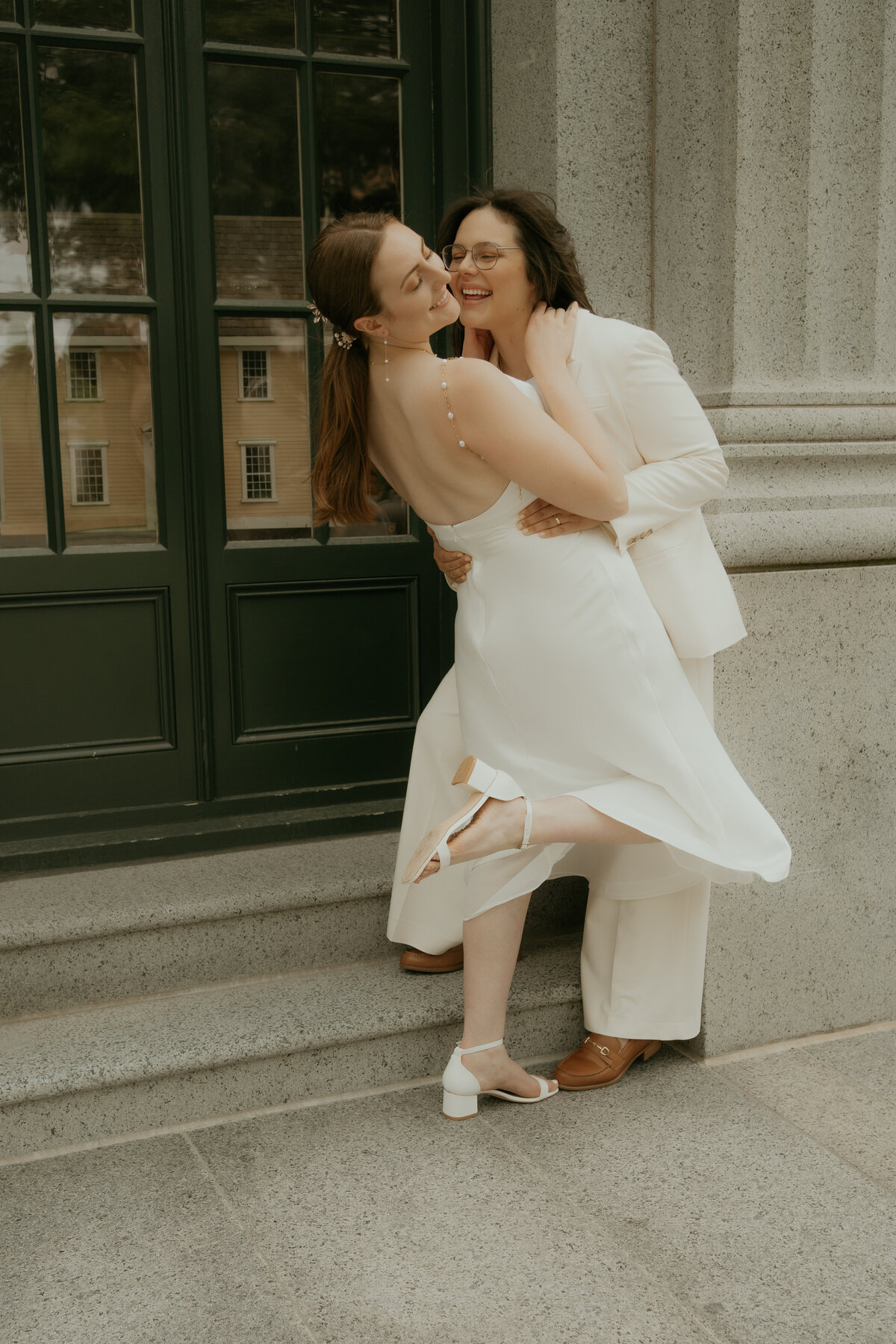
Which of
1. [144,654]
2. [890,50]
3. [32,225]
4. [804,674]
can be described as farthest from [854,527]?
[32,225]

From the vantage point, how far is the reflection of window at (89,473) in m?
3.78

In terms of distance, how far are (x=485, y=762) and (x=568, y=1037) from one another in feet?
3.11

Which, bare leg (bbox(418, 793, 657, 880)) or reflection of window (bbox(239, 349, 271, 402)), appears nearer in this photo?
bare leg (bbox(418, 793, 657, 880))

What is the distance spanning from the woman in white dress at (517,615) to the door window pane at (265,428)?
1.12 meters

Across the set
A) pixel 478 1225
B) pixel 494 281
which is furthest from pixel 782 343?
pixel 478 1225

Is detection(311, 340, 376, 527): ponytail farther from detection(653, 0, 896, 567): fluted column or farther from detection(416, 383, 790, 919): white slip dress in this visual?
detection(653, 0, 896, 567): fluted column

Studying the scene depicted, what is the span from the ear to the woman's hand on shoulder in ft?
1.16

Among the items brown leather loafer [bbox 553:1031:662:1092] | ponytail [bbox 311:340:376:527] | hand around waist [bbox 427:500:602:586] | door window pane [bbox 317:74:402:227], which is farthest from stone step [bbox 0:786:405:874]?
door window pane [bbox 317:74:402:227]

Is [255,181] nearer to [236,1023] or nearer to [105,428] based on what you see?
[105,428]

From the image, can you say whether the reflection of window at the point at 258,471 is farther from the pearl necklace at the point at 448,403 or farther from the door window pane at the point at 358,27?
the pearl necklace at the point at 448,403

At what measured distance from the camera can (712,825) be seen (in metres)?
2.71

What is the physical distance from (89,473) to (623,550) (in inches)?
73.0

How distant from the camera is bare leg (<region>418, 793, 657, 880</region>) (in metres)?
2.48

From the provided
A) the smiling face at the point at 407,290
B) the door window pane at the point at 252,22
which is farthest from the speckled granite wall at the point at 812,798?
the door window pane at the point at 252,22
